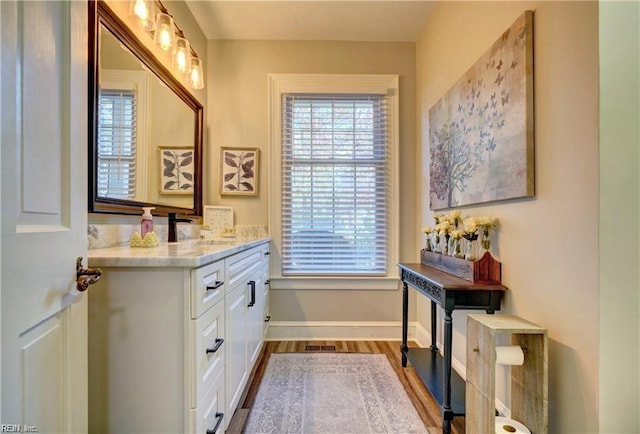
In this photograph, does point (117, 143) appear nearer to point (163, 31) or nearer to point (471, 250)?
point (163, 31)

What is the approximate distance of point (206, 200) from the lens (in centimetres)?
273

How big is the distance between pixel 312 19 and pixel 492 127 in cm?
184

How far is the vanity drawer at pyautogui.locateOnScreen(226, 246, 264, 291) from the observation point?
4.95ft

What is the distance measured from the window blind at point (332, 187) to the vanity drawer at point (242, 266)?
0.69 m

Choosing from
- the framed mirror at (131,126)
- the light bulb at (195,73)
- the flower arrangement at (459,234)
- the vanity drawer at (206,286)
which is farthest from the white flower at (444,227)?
the light bulb at (195,73)

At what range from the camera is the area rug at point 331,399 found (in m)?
1.58

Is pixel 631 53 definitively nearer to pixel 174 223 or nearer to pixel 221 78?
pixel 174 223

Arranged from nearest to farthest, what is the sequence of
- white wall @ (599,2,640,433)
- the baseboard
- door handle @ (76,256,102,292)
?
door handle @ (76,256,102,292) < white wall @ (599,2,640,433) < the baseboard

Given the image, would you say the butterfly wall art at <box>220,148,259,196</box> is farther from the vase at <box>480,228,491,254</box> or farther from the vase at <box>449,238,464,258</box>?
the vase at <box>480,228,491,254</box>

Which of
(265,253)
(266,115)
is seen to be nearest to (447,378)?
(265,253)

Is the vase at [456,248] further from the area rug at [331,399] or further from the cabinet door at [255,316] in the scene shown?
the cabinet door at [255,316]

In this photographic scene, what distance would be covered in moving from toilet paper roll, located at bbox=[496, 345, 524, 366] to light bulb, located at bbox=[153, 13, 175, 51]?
250 centimetres

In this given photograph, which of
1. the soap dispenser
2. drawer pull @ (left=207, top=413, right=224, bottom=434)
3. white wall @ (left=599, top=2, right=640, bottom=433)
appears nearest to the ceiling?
white wall @ (left=599, top=2, right=640, bottom=433)

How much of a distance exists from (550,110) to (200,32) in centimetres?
276
